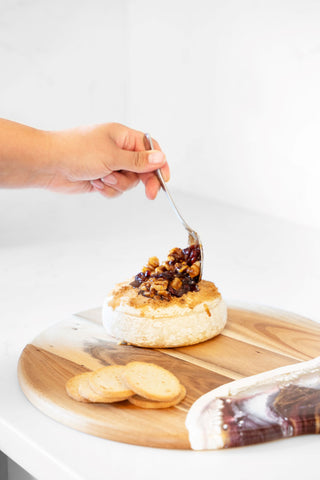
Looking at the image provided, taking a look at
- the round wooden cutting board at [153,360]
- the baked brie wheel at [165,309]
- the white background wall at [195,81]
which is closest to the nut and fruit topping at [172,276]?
the baked brie wheel at [165,309]

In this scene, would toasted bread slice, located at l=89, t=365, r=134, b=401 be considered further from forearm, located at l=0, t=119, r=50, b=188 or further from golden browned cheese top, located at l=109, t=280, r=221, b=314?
forearm, located at l=0, t=119, r=50, b=188

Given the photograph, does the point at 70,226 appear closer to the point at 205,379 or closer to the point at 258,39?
the point at 258,39

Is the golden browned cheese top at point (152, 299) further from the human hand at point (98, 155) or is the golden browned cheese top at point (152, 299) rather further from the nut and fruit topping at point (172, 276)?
the human hand at point (98, 155)

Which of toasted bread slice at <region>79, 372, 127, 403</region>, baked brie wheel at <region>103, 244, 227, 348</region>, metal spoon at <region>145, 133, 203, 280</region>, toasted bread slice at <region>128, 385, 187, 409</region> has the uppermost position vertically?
metal spoon at <region>145, 133, 203, 280</region>

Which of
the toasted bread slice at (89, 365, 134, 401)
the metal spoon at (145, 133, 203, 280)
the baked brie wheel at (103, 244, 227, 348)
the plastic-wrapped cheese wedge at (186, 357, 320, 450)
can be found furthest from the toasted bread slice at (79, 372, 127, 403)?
the metal spoon at (145, 133, 203, 280)

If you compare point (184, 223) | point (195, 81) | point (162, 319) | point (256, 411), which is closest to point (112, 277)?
point (184, 223)

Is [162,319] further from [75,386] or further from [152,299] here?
[75,386]
